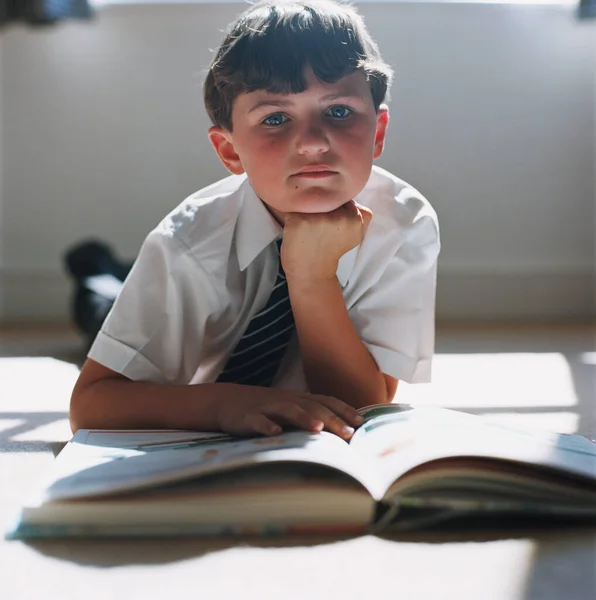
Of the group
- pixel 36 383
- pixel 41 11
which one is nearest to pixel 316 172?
pixel 36 383

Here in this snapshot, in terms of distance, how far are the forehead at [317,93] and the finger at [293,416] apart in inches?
11.1

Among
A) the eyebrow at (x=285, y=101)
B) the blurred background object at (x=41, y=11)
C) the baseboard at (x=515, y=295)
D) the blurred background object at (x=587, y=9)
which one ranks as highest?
the blurred background object at (x=41, y=11)

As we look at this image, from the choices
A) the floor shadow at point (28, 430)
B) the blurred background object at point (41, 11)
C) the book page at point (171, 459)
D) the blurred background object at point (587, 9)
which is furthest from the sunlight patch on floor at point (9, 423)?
the blurred background object at point (587, 9)

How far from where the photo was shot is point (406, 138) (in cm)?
214

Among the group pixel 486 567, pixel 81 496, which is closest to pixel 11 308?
pixel 81 496

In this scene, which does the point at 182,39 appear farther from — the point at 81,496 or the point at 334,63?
the point at 81,496

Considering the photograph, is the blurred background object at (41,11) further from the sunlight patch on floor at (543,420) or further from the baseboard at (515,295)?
the sunlight patch on floor at (543,420)

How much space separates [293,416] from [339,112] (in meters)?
0.30

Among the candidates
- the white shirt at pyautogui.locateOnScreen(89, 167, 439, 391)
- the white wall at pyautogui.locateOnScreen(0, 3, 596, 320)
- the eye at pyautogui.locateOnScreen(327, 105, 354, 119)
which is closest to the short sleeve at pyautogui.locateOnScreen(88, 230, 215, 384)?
the white shirt at pyautogui.locateOnScreen(89, 167, 439, 391)

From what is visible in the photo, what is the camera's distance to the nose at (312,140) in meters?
0.78

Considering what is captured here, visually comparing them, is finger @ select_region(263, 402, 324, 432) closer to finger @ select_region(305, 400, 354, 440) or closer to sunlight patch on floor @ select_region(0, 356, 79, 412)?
finger @ select_region(305, 400, 354, 440)

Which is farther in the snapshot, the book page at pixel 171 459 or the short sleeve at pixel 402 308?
the short sleeve at pixel 402 308

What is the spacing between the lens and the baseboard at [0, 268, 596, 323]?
7.20 ft

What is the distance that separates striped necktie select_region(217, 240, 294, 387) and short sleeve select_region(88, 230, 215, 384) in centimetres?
6
